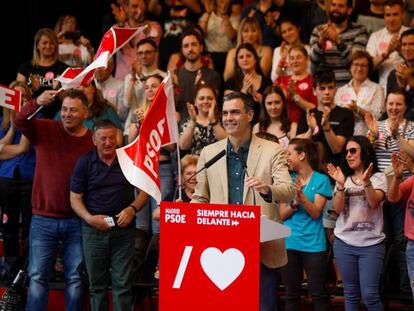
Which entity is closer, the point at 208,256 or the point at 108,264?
the point at 208,256

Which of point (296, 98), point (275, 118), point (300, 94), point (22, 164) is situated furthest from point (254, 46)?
point (22, 164)

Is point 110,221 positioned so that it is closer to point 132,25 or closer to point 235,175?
point 235,175

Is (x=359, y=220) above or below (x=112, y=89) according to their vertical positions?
below

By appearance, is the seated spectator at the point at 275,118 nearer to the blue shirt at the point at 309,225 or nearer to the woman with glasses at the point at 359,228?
the blue shirt at the point at 309,225

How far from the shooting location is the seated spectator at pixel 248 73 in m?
10.2

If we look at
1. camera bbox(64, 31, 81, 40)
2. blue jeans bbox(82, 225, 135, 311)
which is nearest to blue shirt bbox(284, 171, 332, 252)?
blue jeans bbox(82, 225, 135, 311)

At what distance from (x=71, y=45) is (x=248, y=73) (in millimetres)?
2498

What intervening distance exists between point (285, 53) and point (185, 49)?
1.14 m

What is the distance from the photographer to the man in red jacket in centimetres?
830

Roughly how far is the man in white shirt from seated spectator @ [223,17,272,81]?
1.17m

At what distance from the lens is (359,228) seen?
795 centimetres

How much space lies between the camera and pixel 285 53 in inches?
421

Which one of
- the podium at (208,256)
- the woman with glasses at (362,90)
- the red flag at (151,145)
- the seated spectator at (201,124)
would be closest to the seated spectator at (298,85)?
the woman with glasses at (362,90)

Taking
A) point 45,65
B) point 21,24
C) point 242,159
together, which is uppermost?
point 21,24
